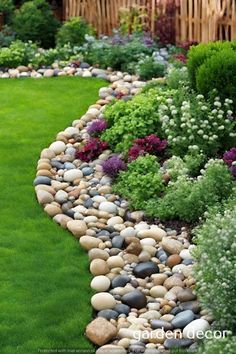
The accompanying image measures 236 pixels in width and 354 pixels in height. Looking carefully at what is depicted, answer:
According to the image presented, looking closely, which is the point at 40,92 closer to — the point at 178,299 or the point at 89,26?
the point at 89,26

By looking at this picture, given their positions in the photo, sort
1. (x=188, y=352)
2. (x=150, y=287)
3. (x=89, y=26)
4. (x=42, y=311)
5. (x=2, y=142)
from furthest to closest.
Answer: (x=89, y=26) < (x=2, y=142) < (x=150, y=287) < (x=42, y=311) < (x=188, y=352)

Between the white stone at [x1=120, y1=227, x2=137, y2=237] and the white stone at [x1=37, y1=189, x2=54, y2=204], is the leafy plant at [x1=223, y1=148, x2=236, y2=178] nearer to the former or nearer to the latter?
the white stone at [x1=120, y1=227, x2=137, y2=237]

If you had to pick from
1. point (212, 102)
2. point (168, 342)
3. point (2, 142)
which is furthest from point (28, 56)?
point (168, 342)

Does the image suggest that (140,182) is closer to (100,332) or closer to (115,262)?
(115,262)

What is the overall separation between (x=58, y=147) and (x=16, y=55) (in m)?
4.58

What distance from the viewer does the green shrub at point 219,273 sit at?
5656mm

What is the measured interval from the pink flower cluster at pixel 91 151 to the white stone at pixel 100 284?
2.77 metres

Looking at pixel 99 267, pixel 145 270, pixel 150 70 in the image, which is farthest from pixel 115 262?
pixel 150 70

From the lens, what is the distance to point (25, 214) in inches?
318

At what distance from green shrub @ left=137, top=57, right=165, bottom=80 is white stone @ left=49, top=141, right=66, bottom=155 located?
313cm

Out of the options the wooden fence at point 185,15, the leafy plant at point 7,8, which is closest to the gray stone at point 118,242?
the wooden fence at point 185,15

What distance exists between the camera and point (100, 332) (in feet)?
19.5

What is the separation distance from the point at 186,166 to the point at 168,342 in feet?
9.46

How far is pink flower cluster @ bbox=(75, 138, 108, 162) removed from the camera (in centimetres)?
927
